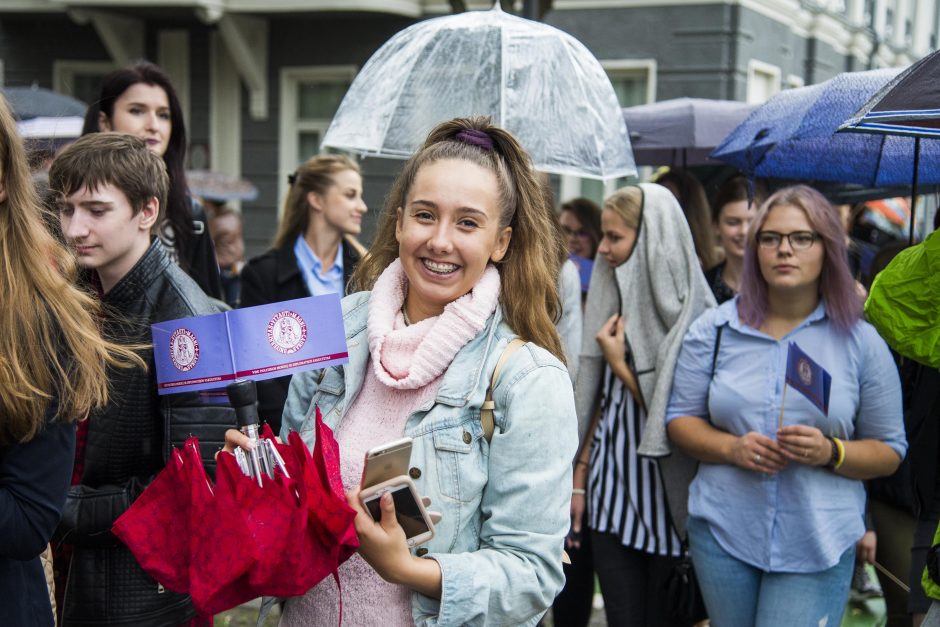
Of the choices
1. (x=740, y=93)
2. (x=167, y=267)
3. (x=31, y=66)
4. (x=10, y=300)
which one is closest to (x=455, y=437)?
(x=10, y=300)

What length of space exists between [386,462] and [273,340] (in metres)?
0.39

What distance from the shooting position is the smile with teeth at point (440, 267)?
7.18ft

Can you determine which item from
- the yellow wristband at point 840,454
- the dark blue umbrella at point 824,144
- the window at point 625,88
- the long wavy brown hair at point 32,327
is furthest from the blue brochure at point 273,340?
the window at point 625,88

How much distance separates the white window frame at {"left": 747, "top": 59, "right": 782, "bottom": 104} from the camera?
12.8 m

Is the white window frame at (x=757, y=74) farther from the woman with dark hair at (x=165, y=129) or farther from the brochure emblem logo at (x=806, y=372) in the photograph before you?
the brochure emblem logo at (x=806, y=372)

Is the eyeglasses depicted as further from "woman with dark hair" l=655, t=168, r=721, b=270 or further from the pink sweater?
the pink sweater

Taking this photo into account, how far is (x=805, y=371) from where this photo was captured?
3.21 metres

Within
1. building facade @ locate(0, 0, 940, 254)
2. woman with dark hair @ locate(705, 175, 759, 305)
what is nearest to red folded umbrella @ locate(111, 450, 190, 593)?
woman with dark hair @ locate(705, 175, 759, 305)

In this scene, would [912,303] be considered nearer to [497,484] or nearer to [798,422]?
[798,422]

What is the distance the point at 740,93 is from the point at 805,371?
998 cm

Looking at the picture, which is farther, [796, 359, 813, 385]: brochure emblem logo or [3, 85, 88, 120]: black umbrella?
[3, 85, 88, 120]: black umbrella

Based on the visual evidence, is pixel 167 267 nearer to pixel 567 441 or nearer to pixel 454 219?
pixel 454 219

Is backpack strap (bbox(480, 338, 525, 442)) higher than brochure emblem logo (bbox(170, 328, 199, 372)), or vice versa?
brochure emblem logo (bbox(170, 328, 199, 372))

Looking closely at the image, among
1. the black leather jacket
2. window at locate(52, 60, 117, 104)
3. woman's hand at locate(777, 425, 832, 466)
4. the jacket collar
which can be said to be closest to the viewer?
the black leather jacket
